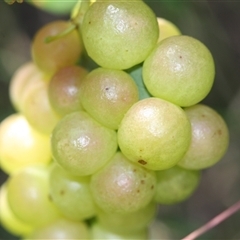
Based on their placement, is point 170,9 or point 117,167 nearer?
point 117,167

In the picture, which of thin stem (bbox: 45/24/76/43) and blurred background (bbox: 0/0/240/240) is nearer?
thin stem (bbox: 45/24/76/43)

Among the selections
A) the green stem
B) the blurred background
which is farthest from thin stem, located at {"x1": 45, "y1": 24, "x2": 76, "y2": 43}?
the blurred background

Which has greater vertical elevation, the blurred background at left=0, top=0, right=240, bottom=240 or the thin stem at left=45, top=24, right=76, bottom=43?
the thin stem at left=45, top=24, right=76, bottom=43

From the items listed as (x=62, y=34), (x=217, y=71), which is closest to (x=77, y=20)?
(x=62, y=34)

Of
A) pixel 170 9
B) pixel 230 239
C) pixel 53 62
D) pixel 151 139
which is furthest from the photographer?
pixel 230 239

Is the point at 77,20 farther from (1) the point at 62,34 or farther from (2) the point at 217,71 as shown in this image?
(2) the point at 217,71

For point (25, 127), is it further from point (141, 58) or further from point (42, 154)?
point (141, 58)

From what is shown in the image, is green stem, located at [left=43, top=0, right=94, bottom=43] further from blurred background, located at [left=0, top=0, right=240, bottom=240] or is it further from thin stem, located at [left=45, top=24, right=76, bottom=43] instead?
blurred background, located at [left=0, top=0, right=240, bottom=240]

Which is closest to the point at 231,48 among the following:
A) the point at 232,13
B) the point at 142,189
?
the point at 232,13

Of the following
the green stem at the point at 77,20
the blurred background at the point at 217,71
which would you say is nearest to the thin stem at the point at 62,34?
the green stem at the point at 77,20
